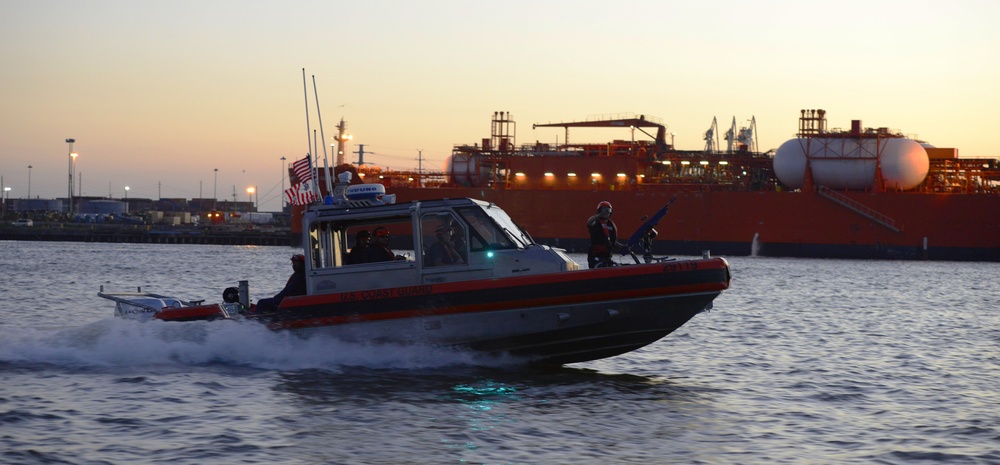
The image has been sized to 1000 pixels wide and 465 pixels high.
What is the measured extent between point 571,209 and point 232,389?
5786cm

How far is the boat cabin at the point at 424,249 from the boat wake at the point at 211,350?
766 mm

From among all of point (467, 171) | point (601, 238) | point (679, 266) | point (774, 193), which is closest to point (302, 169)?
point (601, 238)

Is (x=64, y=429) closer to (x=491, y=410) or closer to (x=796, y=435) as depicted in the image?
(x=491, y=410)

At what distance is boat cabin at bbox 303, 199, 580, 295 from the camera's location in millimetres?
12633

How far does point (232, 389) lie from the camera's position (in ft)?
39.0

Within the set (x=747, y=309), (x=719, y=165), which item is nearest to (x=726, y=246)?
(x=719, y=165)

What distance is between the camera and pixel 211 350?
44.1 feet

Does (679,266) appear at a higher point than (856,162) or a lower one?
lower

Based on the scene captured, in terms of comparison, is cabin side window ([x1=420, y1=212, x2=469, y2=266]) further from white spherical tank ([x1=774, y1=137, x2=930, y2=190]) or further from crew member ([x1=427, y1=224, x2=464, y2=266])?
white spherical tank ([x1=774, y1=137, x2=930, y2=190])

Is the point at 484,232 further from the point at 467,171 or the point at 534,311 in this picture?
the point at 467,171

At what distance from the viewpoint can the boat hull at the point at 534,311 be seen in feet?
40.4

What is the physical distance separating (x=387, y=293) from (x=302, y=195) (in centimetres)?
271

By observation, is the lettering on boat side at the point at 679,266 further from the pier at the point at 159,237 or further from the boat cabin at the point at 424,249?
the pier at the point at 159,237

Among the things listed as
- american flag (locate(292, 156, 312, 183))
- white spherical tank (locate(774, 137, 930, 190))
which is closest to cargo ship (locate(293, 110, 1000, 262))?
white spherical tank (locate(774, 137, 930, 190))
